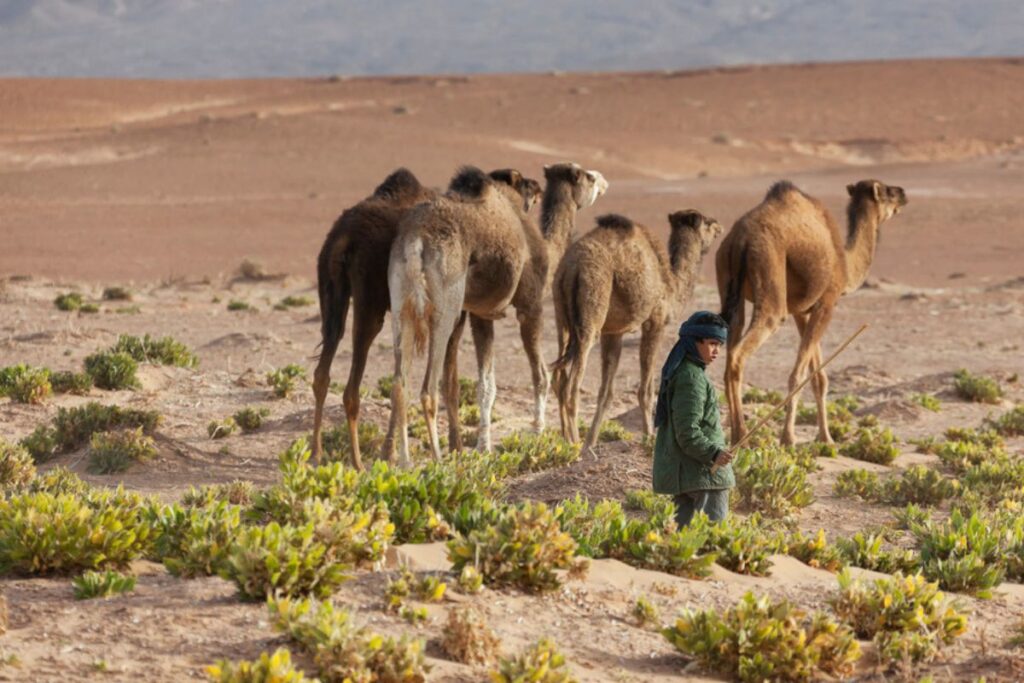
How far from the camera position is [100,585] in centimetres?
623

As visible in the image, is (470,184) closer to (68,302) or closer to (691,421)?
(691,421)

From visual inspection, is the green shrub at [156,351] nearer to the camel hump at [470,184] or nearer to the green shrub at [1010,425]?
the camel hump at [470,184]

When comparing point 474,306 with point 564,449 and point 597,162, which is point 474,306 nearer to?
point 564,449

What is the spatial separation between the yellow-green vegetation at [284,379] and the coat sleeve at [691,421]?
7255 mm

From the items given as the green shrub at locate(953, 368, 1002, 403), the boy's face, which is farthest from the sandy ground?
the boy's face

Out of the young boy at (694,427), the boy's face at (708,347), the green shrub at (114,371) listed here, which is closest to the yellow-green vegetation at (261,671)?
the young boy at (694,427)

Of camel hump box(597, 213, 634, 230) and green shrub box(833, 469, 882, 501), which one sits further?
camel hump box(597, 213, 634, 230)

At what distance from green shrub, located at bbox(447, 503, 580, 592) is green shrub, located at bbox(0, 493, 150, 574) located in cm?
151

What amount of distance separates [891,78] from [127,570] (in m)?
82.0

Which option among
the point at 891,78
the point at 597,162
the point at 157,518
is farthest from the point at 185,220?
the point at 891,78

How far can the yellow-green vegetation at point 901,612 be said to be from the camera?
6613 millimetres

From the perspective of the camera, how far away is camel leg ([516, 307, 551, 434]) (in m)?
12.2

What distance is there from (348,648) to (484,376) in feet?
21.6

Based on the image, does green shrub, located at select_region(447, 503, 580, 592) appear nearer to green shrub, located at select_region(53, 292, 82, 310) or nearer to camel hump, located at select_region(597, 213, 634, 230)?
camel hump, located at select_region(597, 213, 634, 230)
